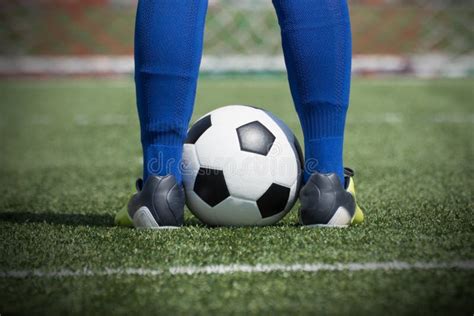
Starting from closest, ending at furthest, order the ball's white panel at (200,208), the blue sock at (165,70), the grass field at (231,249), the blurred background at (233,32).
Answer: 1. the grass field at (231,249)
2. the blue sock at (165,70)
3. the ball's white panel at (200,208)
4. the blurred background at (233,32)

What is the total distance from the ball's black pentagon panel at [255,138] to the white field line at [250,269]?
507 mm

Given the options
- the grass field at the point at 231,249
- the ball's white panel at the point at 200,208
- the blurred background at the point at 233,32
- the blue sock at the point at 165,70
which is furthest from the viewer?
the blurred background at the point at 233,32

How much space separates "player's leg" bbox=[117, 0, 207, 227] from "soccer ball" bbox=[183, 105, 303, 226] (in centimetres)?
8

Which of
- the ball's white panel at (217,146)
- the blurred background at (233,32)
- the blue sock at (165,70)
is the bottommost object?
the blurred background at (233,32)

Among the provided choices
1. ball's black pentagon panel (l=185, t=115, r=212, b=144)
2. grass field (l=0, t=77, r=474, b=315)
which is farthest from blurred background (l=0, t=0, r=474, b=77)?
ball's black pentagon panel (l=185, t=115, r=212, b=144)

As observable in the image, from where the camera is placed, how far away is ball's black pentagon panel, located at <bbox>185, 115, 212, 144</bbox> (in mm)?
2182

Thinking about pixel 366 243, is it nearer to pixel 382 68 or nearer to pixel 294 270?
pixel 294 270

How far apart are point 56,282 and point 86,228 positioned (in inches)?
21.7

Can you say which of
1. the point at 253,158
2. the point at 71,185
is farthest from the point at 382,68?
the point at 253,158

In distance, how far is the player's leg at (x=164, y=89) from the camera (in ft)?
6.55

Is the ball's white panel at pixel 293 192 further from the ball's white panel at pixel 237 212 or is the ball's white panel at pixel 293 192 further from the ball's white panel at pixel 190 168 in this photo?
the ball's white panel at pixel 190 168

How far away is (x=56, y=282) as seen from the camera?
161cm

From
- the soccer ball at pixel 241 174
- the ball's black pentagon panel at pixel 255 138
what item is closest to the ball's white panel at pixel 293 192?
the soccer ball at pixel 241 174

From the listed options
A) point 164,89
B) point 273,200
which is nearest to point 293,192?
point 273,200
